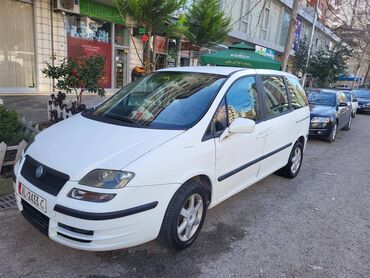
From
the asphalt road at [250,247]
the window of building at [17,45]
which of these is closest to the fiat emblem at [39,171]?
the asphalt road at [250,247]

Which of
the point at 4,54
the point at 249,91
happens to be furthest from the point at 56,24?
the point at 249,91

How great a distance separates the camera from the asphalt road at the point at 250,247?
2771 millimetres

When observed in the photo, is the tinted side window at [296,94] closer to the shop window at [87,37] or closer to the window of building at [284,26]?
the shop window at [87,37]

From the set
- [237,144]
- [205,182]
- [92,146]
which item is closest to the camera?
[92,146]

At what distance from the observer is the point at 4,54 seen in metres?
10.2

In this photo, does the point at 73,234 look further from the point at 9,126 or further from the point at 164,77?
the point at 9,126

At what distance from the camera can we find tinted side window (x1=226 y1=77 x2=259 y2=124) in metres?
3.50

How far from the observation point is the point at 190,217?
3.07 metres

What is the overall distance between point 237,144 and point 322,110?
6.62 metres

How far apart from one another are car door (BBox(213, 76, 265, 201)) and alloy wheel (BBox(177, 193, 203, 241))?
29cm

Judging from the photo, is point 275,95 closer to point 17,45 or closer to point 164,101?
point 164,101

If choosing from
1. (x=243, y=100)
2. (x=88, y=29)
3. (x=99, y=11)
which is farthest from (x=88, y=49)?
(x=243, y=100)

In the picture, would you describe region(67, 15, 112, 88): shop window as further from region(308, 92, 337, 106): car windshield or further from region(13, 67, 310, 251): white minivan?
region(13, 67, 310, 251): white minivan

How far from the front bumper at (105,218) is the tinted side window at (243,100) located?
4.31 ft
